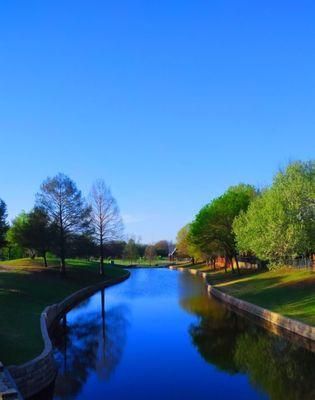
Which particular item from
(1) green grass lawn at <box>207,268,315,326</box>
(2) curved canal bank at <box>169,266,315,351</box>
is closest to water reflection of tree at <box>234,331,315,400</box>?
(2) curved canal bank at <box>169,266,315,351</box>

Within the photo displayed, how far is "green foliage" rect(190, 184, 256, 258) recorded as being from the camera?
7000 cm

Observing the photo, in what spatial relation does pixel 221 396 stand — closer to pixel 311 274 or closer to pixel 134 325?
pixel 134 325

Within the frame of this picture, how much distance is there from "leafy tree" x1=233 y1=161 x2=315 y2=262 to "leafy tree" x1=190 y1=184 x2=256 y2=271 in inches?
920

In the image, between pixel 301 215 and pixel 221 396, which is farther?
pixel 301 215

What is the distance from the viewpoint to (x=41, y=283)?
1935 inches

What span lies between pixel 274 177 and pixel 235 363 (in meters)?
25.4

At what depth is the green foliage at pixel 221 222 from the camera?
70.0 m

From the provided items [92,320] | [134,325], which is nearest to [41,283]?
[92,320]

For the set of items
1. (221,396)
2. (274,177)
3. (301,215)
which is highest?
(274,177)

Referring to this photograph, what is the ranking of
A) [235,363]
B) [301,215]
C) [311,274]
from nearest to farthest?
[235,363]
[301,215]
[311,274]

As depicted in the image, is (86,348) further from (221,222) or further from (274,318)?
(221,222)

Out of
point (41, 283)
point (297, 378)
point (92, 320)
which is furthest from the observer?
point (41, 283)

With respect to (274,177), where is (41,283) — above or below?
Answer: below

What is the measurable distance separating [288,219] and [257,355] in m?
18.0
